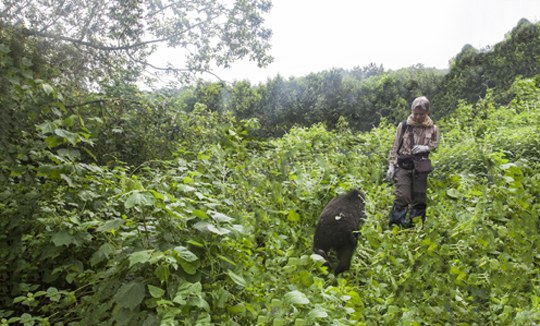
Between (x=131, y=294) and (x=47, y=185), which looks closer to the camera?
(x=131, y=294)

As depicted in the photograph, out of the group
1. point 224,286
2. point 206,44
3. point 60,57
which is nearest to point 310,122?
point 206,44

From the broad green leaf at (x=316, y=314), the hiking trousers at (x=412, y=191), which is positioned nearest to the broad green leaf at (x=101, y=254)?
the broad green leaf at (x=316, y=314)

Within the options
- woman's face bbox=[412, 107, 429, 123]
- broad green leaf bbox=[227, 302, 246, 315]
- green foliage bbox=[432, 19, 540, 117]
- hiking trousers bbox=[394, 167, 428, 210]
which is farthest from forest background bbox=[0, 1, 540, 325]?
green foliage bbox=[432, 19, 540, 117]

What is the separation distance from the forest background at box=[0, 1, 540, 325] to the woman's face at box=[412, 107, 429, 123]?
0.91 meters

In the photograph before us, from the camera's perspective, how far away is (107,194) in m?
3.07

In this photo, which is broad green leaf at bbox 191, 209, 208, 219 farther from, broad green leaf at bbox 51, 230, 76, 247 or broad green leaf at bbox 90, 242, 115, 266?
broad green leaf at bbox 51, 230, 76, 247

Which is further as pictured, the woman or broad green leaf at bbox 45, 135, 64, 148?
the woman

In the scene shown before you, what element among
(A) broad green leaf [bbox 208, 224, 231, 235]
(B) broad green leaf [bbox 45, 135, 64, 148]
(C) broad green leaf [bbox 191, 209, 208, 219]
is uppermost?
(B) broad green leaf [bbox 45, 135, 64, 148]

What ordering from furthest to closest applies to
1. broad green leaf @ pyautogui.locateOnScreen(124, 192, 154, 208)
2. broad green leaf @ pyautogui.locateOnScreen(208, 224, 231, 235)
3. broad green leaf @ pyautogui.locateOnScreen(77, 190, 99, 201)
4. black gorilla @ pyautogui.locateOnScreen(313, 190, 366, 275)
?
black gorilla @ pyautogui.locateOnScreen(313, 190, 366, 275) → broad green leaf @ pyautogui.locateOnScreen(77, 190, 99, 201) → broad green leaf @ pyautogui.locateOnScreen(208, 224, 231, 235) → broad green leaf @ pyautogui.locateOnScreen(124, 192, 154, 208)

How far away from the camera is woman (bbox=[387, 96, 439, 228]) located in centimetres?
494

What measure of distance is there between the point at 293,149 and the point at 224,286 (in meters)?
5.19

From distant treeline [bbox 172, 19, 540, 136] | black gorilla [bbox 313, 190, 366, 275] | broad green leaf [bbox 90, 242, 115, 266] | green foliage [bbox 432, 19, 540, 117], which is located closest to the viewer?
broad green leaf [bbox 90, 242, 115, 266]

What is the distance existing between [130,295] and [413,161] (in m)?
4.10

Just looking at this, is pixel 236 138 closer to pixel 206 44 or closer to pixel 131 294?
pixel 206 44
